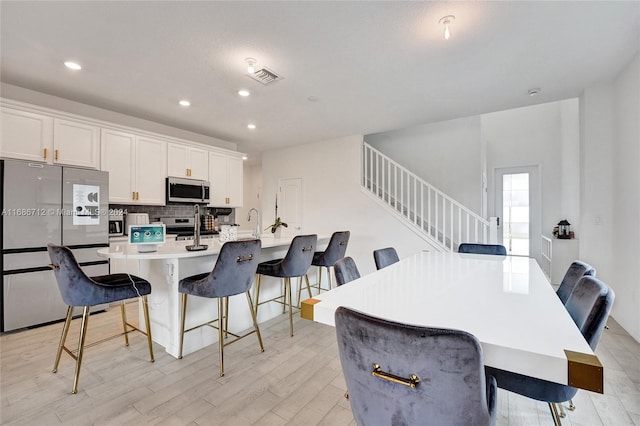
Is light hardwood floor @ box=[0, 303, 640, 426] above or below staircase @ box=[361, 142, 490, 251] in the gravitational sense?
below

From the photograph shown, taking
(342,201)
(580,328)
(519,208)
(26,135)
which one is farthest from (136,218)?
(519,208)

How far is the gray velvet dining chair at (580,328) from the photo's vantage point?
1.05 metres

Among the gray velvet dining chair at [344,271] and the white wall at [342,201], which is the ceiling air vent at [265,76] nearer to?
the gray velvet dining chair at [344,271]

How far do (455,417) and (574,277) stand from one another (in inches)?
55.5

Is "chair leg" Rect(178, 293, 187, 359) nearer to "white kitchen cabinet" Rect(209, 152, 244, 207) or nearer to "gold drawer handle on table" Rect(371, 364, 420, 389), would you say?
"gold drawer handle on table" Rect(371, 364, 420, 389)

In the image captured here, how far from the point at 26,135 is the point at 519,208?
25.1 feet

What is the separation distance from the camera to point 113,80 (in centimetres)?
307

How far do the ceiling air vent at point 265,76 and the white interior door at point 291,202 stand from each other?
2.95 metres

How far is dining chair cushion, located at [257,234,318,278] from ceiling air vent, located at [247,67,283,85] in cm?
168

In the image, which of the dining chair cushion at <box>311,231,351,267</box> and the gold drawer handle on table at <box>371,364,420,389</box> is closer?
the gold drawer handle on table at <box>371,364,420,389</box>

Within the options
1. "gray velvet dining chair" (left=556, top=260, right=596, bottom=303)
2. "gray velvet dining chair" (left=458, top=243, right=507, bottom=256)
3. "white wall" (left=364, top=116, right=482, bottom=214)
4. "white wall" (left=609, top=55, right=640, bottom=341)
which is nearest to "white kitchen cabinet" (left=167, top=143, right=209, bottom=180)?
"white wall" (left=364, top=116, right=482, bottom=214)

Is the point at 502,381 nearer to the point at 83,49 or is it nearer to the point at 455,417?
the point at 455,417

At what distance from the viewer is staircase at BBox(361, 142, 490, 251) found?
421 centimetres

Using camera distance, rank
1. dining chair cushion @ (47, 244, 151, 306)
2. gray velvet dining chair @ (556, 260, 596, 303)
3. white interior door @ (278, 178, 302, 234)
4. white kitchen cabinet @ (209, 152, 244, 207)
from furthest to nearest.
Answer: white interior door @ (278, 178, 302, 234) → white kitchen cabinet @ (209, 152, 244, 207) → dining chair cushion @ (47, 244, 151, 306) → gray velvet dining chair @ (556, 260, 596, 303)
